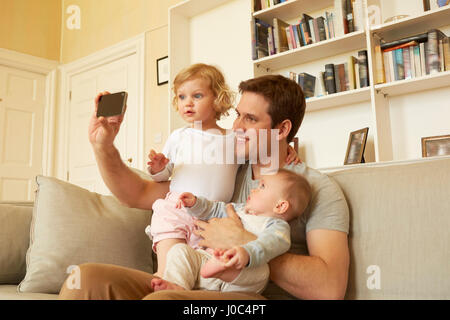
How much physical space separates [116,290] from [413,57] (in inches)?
97.3

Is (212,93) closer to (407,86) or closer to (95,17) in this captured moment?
(407,86)

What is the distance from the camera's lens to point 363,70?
301cm

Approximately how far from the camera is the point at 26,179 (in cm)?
503

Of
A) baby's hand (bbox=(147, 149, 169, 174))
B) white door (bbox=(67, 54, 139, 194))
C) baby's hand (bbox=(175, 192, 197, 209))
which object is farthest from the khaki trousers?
white door (bbox=(67, 54, 139, 194))

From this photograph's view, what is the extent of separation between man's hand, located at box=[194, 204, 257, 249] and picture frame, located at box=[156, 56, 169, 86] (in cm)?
320

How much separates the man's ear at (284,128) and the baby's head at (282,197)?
23 cm

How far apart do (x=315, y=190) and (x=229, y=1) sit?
3.03m

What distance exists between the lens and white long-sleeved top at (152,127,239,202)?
148 centimetres

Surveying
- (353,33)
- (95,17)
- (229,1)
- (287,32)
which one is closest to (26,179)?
(95,17)

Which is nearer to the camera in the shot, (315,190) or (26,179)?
(315,190)

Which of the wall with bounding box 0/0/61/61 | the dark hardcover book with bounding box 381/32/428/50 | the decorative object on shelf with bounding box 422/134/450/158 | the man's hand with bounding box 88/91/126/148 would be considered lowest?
the man's hand with bounding box 88/91/126/148

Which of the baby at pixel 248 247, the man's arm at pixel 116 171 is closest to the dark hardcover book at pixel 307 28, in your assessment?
the man's arm at pixel 116 171

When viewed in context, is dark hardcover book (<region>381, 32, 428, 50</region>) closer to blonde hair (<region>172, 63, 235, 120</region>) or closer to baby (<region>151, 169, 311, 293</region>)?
blonde hair (<region>172, 63, 235, 120</region>)
